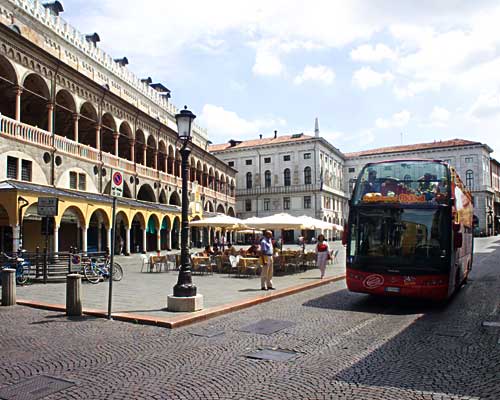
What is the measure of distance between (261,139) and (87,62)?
50446 millimetres

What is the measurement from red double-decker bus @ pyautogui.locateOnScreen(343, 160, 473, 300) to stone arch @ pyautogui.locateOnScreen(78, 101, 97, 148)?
20.8 metres

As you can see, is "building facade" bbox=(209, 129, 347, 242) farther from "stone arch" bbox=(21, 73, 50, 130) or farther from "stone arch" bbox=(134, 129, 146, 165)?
"stone arch" bbox=(21, 73, 50, 130)

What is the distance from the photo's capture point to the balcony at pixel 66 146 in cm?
2105

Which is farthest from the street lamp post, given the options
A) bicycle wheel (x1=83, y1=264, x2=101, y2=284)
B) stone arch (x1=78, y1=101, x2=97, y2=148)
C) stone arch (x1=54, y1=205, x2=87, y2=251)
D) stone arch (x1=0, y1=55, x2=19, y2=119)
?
stone arch (x1=78, y1=101, x2=97, y2=148)

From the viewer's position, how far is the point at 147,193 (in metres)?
37.7

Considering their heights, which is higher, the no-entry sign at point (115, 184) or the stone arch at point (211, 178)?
the stone arch at point (211, 178)

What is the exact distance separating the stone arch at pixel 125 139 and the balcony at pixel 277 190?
141 feet

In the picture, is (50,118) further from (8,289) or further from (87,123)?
(8,289)

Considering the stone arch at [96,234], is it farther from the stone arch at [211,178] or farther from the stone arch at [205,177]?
the stone arch at [211,178]

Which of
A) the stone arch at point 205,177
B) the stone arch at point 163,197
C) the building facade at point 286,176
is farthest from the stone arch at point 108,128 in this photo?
the building facade at point 286,176

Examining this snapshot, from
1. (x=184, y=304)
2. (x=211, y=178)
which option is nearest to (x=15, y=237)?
(x=184, y=304)

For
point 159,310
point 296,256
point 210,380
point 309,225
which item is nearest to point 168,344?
point 210,380

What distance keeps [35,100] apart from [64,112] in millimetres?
1924

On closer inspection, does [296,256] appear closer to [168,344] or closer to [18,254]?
[18,254]
